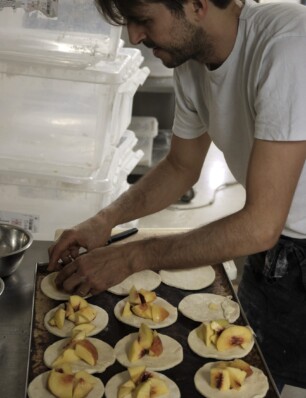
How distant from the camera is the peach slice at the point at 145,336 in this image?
4.97ft

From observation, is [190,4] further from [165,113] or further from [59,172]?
[165,113]

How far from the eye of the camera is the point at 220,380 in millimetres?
1391

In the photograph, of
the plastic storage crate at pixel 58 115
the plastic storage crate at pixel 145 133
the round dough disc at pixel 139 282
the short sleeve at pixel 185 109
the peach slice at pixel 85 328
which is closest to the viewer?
the peach slice at pixel 85 328

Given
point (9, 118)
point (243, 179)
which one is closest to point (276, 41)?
point (243, 179)

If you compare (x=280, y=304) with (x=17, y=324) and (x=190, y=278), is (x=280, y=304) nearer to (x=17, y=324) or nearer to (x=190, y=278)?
(x=190, y=278)

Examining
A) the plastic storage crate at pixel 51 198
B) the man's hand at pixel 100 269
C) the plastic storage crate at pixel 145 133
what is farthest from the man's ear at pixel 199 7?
the plastic storage crate at pixel 145 133

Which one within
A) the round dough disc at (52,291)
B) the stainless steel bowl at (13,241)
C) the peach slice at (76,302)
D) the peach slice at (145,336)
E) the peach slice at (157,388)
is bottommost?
the stainless steel bowl at (13,241)

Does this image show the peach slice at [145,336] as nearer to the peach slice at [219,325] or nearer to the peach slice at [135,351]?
the peach slice at [135,351]

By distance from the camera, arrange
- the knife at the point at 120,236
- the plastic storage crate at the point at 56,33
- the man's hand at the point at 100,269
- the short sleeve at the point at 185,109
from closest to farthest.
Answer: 1. the man's hand at the point at 100,269
2. the short sleeve at the point at 185,109
3. the knife at the point at 120,236
4. the plastic storage crate at the point at 56,33

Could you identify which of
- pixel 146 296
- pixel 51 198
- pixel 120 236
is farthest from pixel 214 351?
pixel 51 198

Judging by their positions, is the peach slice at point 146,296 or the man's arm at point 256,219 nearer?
the man's arm at point 256,219

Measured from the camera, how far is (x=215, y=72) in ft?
5.44

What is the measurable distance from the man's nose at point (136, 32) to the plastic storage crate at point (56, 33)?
2.47 feet

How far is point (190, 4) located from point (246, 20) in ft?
0.60
